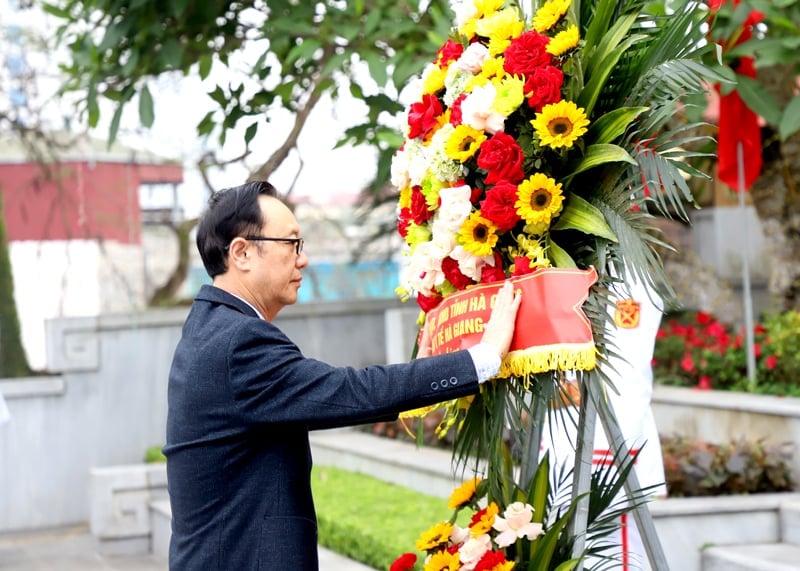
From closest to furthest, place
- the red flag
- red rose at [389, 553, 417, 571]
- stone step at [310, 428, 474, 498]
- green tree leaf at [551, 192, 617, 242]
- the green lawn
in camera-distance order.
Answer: green tree leaf at [551, 192, 617, 242]
red rose at [389, 553, 417, 571]
the green lawn
stone step at [310, 428, 474, 498]
the red flag

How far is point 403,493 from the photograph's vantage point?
6.67 m

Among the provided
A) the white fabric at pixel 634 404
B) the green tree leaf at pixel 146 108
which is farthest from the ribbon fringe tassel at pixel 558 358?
the green tree leaf at pixel 146 108

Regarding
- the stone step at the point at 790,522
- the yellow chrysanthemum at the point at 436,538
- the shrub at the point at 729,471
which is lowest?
the stone step at the point at 790,522

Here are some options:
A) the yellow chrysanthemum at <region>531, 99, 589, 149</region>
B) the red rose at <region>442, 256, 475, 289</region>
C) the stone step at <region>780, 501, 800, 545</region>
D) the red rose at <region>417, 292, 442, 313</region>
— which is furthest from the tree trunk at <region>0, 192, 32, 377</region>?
the yellow chrysanthemum at <region>531, 99, 589, 149</region>

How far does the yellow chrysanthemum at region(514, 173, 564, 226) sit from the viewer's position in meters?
2.59

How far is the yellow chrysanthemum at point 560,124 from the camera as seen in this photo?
101 inches

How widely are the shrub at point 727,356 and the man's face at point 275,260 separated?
4591mm

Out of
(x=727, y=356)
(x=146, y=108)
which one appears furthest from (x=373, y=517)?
Answer: (x=727, y=356)

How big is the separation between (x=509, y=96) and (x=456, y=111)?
0.18m

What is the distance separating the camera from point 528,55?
2631 mm

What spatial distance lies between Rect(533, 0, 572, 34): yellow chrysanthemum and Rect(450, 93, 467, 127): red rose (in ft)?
0.78

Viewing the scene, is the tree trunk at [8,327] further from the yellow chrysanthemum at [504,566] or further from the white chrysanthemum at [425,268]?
the yellow chrysanthemum at [504,566]

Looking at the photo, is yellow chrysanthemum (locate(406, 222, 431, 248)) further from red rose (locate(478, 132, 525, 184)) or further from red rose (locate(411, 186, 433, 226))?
red rose (locate(478, 132, 525, 184))

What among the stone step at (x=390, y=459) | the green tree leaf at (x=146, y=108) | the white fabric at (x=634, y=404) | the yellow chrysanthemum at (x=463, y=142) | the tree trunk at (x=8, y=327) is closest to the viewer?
the yellow chrysanthemum at (x=463, y=142)
